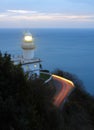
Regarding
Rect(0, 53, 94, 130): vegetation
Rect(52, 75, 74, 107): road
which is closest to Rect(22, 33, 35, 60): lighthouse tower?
Rect(52, 75, 74, 107): road

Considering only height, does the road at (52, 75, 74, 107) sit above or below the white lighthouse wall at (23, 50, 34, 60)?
below

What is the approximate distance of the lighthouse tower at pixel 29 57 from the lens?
2664 cm

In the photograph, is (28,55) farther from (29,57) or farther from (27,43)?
(27,43)

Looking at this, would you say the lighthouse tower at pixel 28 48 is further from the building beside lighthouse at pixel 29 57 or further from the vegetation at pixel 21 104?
the vegetation at pixel 21 104

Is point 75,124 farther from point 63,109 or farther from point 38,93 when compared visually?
point 38,93

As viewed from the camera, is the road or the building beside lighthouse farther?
the building beside lighthouse

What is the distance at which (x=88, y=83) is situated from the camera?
5406 cm

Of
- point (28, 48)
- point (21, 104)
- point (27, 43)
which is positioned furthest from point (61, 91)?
point (21, 104)

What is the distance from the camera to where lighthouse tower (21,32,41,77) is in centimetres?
2664

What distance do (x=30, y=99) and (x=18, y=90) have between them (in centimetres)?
58

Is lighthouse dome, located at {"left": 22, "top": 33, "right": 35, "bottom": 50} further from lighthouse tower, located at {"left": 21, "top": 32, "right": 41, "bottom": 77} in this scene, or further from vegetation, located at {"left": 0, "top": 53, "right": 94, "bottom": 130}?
vegetation, located at {"left": 0, "top": 53, "right": 94, "bottom": 130}

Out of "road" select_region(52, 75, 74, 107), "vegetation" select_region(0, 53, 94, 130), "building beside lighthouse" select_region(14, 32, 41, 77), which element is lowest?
"road" select_region(52, 75, 74, 107)

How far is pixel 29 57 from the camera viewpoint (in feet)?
90.9

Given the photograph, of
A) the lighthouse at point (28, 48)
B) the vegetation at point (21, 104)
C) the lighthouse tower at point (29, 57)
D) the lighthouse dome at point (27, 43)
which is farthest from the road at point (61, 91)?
the lighthouse dome at point (27, 43)
